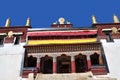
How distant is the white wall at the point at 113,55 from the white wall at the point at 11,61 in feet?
25.9

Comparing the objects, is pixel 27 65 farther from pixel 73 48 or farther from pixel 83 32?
pixel 83 32

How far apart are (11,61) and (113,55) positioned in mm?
9369

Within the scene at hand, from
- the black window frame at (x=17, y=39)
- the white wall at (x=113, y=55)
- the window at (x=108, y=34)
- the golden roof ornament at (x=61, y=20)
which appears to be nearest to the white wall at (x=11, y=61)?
the black window frame at (x=17, y=39)

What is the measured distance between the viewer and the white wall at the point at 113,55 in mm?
22780

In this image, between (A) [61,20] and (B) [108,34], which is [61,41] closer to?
(B) [108,34]

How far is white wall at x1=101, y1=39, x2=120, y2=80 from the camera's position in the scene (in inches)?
897

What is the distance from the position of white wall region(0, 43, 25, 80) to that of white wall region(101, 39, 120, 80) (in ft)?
25.9

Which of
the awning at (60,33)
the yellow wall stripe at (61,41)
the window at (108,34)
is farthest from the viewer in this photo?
the awning at (60,33)

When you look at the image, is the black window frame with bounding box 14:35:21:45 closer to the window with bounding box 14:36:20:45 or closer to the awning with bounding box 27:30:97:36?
the window with bounding box 14:36:20:45

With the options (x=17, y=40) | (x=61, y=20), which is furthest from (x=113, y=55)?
(x=17, y=40)

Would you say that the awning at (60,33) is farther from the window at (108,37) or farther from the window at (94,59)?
the window at (94,59)

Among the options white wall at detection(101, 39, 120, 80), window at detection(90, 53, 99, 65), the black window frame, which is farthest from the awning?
window at detection(90, 53, 99, 65)

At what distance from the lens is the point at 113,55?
24156 mm

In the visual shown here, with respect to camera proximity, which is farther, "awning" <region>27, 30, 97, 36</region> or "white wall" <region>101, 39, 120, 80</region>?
"awning" <region>27, 30, 97, 36</region>
